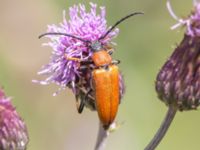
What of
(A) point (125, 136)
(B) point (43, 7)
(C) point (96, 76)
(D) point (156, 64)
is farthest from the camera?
(B) point (43, 7)

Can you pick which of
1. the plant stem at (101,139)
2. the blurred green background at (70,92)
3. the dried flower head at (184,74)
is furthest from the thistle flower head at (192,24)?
the blurred green background at (70,92)

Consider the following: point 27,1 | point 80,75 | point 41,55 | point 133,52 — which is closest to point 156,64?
point 133,52

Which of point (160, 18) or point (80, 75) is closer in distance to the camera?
point (80, 75)

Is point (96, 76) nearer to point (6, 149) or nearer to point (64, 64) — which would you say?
point (64, 64)

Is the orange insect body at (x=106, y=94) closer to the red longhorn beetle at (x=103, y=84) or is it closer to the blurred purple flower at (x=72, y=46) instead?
the red longhorn beetle at (x=103, y=84)

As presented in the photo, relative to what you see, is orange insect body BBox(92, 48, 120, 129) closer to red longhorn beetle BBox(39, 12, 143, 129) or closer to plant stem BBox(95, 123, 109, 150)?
red longhorn beetle BBox(39, 12, 143, 129)

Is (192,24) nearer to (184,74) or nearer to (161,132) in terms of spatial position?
(184,74)
